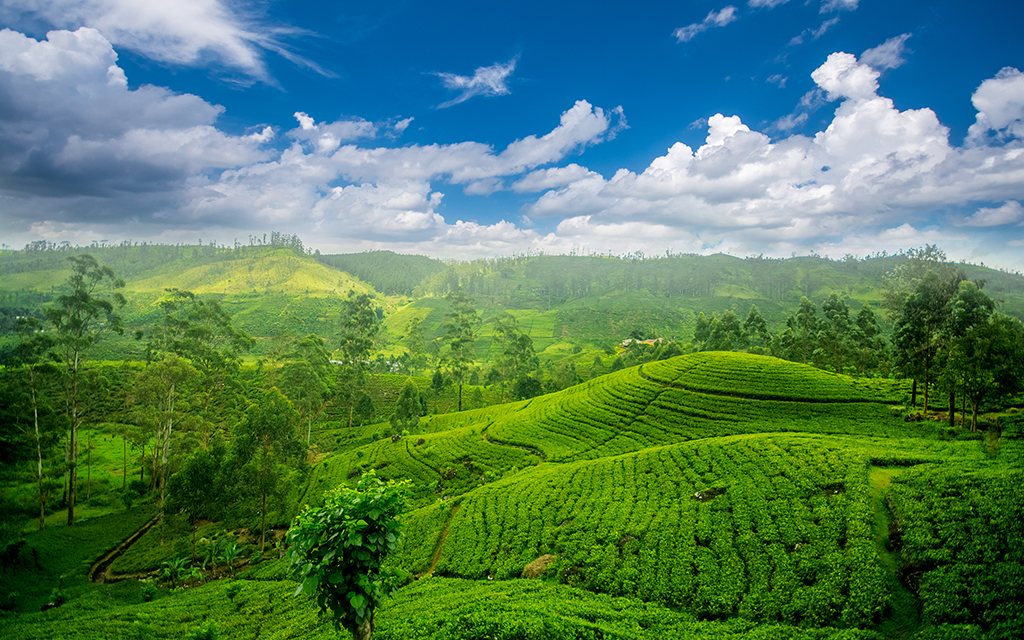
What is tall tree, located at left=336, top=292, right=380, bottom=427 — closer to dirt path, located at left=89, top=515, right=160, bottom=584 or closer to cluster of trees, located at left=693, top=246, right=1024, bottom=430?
dirt path, located at left=89, top=515, right=160, bottom=584

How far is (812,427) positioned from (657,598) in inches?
1140

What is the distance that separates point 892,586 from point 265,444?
37110 mm

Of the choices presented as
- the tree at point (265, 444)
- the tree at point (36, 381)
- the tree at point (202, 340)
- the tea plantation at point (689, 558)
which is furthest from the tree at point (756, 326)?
the tree at point (36, 381)

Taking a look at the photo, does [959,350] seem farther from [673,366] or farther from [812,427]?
[673,366]

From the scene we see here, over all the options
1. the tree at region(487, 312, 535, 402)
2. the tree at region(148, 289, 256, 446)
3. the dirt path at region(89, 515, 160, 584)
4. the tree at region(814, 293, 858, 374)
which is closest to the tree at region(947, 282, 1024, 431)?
the tree at region(814, 293, 858, 374)

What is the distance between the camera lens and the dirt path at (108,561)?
27030 mm

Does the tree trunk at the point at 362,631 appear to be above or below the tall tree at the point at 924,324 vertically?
below

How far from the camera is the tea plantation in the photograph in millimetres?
12281

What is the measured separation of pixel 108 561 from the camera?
1154 inches

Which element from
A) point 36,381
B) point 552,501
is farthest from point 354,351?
point 552,501

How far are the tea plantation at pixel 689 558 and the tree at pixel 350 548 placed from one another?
13.1 ft

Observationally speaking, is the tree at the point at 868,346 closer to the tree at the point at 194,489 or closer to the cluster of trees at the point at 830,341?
the cluster of trees at the point at 830,341

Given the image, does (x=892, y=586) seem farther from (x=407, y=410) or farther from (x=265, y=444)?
(x=407, y=410)

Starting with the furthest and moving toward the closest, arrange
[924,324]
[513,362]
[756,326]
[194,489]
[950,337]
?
[513,362] → [756,326] → [924,324] → [950,337] → [194,489]
